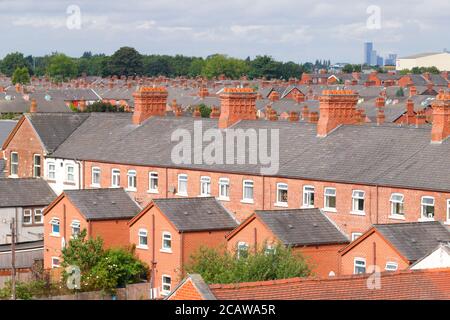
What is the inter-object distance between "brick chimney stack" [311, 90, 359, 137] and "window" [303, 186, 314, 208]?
4.60 m

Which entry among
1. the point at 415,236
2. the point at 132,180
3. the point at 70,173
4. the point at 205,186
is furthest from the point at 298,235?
the point at 70,173

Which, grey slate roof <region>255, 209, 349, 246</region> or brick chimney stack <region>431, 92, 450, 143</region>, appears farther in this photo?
brick chimney stack <region>431, 92, 450, 143</region>

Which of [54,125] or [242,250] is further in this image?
[54,125]

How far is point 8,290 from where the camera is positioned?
156ft

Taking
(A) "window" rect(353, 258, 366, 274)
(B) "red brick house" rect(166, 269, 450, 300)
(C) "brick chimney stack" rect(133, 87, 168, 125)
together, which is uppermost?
(C) "brick chimney stack" rect(133, 87, 168, 125)

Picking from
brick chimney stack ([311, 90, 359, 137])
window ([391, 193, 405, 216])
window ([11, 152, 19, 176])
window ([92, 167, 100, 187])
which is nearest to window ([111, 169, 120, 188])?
window ([92, 167, 100, 187])

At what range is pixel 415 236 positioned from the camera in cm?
4472

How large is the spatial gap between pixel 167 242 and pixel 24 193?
14024mm

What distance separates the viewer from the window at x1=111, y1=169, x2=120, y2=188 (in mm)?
61594

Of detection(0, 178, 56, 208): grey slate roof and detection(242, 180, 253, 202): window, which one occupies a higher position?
detection(242, 180, 253, 202): window

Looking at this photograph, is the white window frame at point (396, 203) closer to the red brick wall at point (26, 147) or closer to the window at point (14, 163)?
the red brick wall at point (26, 147)

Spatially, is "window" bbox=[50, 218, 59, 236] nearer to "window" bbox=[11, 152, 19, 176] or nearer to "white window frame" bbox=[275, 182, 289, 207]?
"window" bbox=[11, 152, 19, 176]

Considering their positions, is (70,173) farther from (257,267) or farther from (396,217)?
(257,267)
